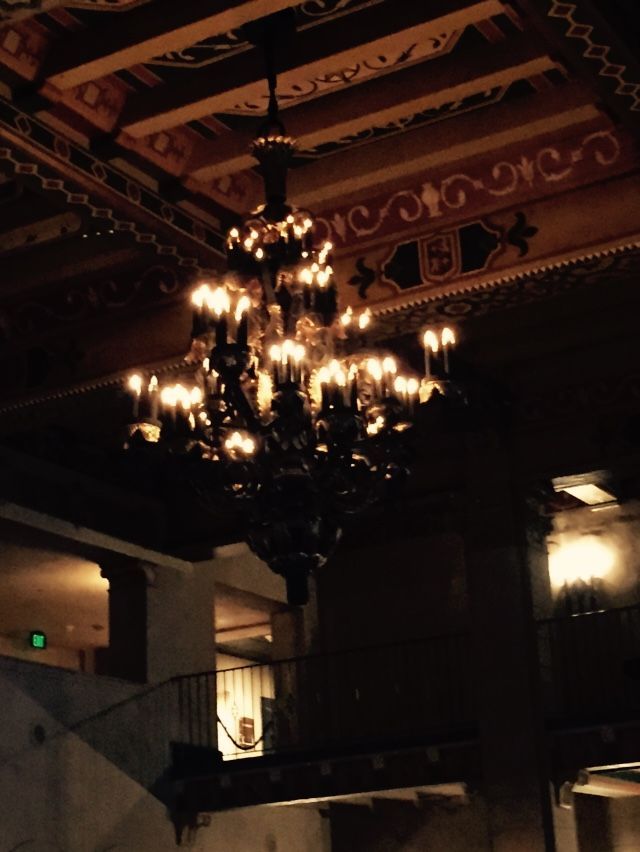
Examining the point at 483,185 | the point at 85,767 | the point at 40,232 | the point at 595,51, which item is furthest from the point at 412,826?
the point at 595,51

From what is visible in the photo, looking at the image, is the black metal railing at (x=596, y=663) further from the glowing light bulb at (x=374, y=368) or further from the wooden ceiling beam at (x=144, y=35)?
the wooden ceiling beam at (x=144, y=35)

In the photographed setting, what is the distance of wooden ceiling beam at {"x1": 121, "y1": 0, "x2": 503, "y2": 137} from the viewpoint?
7.40 m

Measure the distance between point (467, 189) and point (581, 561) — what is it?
777 cm

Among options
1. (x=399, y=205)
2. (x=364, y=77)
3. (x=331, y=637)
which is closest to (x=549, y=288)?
(x=399, y=205)

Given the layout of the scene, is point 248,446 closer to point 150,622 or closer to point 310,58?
point 310,58

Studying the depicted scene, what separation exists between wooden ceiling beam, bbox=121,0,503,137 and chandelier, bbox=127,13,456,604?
0.22 metres

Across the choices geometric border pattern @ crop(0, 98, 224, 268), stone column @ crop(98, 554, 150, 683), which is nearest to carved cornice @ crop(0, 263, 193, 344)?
geometric border pattern @ crop(0, 98, 224, 268)

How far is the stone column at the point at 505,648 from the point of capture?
1239 cm

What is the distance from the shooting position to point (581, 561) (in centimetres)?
1595

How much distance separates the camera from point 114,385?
10.4 m

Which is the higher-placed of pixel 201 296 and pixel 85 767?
pixel 201 296

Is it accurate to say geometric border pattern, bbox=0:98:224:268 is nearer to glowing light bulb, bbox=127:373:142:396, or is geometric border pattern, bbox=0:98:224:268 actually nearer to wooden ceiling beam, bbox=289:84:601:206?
wooden ceiling beam, bbox=289:84:601:206

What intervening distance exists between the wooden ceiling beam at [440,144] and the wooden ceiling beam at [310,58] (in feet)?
3.18

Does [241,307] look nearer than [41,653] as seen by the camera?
Yes
